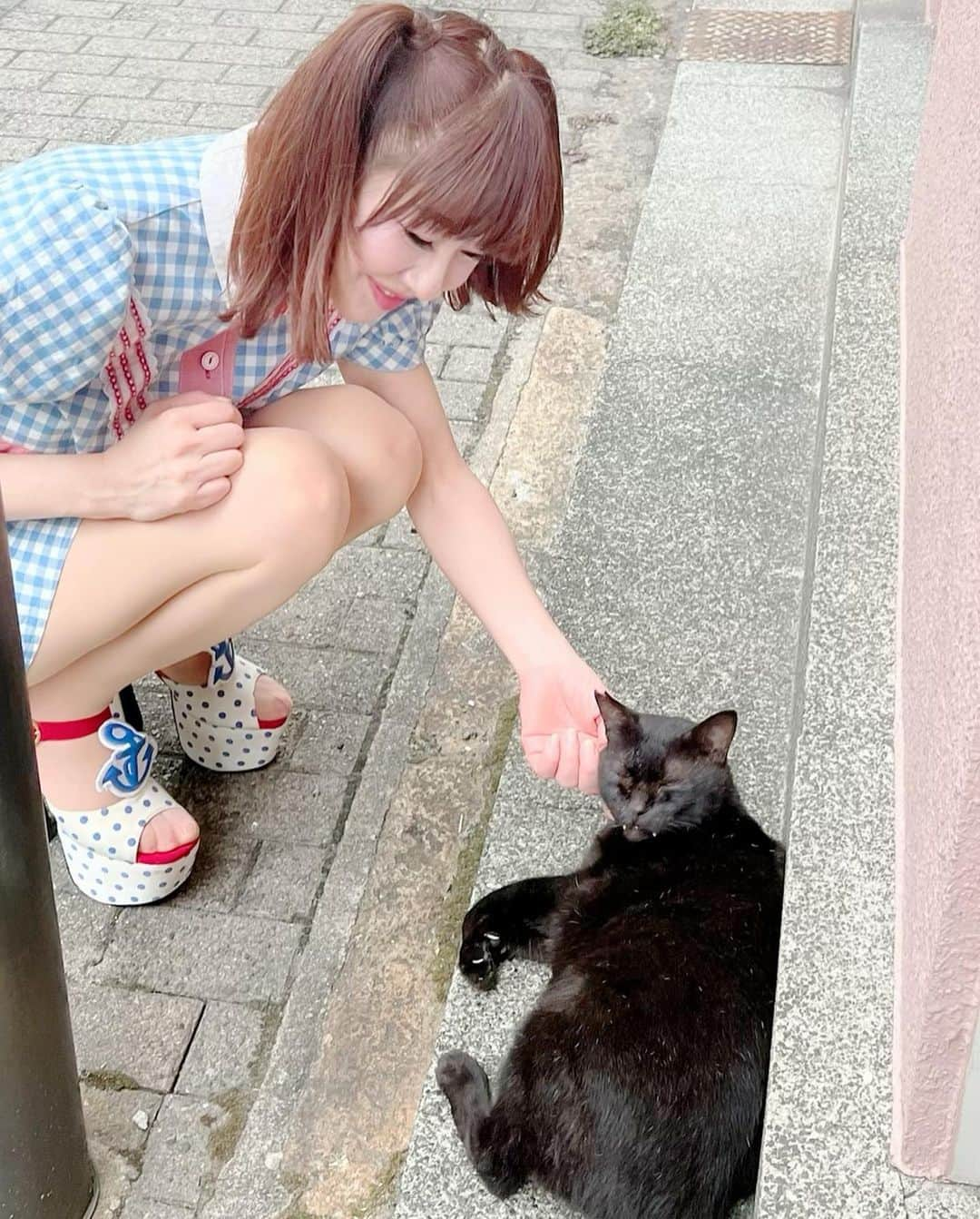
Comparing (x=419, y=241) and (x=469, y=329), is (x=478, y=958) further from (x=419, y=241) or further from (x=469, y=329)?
(x=469, y=329)

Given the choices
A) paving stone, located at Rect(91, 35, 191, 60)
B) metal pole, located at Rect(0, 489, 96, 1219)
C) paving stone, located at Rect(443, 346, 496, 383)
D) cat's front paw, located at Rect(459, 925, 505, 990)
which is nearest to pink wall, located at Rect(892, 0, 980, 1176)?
cat's front paw, located at Rect(459, 925, 505, 990)

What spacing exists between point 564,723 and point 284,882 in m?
0.55

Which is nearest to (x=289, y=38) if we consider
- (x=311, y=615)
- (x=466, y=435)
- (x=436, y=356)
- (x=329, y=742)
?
(x=436, y=356)

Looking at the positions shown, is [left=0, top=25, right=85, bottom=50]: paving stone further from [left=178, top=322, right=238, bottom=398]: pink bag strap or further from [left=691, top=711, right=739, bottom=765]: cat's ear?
[left=691, top=711, right=739, bottom=765]: cat's ear

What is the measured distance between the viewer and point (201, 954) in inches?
84.9

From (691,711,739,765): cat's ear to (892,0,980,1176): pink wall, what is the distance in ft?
0.75

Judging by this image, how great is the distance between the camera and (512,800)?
231 centimetres

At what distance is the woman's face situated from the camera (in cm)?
169

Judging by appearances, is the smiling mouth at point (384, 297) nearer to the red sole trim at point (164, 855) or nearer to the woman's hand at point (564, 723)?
the woman's hand at point (564, 723)

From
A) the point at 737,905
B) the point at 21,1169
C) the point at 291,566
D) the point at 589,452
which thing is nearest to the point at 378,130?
the point at 291,566

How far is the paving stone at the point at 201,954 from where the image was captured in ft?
6.93

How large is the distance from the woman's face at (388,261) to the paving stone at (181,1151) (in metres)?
1.11

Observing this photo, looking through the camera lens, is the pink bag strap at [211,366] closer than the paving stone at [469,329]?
Yes

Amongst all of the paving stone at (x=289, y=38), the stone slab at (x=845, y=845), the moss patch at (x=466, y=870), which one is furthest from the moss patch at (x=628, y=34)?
the moss patch at (x=466, y=870)
